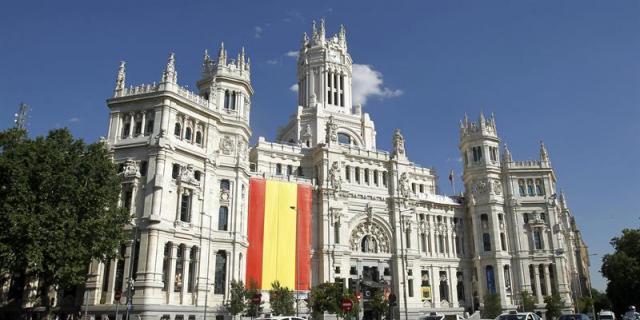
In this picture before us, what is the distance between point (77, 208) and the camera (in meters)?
41.2

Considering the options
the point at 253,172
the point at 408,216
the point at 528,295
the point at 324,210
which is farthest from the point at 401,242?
the point at 253,172

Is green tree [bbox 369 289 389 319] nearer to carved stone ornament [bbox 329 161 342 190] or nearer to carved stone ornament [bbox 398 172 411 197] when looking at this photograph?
carved stone ornament [bbox 329 161 342 190]

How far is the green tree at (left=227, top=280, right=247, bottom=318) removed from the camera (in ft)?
162

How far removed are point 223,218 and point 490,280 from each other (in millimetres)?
41618

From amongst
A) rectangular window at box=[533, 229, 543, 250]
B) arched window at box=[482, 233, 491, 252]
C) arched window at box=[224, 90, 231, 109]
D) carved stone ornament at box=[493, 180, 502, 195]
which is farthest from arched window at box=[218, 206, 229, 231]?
rectangular window at box=[533, 229, 543, 250]

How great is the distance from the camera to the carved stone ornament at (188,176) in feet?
169

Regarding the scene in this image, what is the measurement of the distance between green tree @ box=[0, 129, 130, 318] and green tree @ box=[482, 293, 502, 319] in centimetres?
4761

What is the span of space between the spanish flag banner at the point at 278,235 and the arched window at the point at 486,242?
2911 cm

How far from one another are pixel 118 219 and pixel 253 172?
72.8 feet

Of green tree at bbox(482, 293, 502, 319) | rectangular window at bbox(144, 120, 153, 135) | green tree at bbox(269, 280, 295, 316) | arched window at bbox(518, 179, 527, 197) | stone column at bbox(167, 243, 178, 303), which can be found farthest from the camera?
arched window at bbox(518, 179, 527, 197)

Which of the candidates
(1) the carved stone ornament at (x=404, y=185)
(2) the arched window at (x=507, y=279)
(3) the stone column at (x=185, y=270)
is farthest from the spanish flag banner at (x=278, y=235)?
(2) the arched window at (x=507, y=279)

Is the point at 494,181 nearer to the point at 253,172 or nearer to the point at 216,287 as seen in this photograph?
the point at 253,172

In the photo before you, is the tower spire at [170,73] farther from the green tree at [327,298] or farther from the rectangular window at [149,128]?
the green tree at [327,298]

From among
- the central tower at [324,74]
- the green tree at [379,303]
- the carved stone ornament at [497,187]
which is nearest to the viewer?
the green tree at [379,303]
